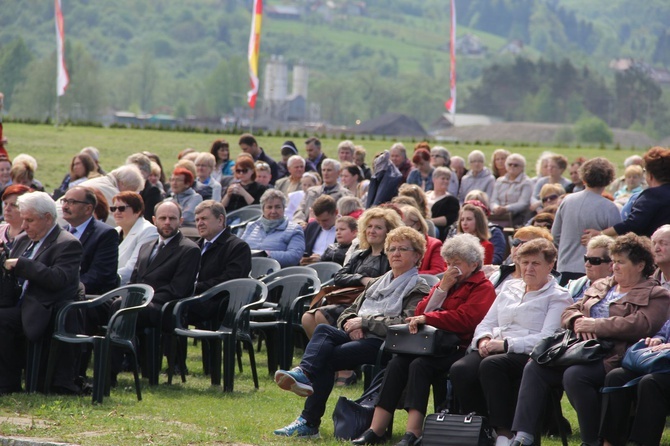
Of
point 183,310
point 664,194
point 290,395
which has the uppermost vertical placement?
point 664,194

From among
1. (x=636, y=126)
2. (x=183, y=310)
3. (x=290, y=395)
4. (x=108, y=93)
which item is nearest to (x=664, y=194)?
(x=290, y=395)

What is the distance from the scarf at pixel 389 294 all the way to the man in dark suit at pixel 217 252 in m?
1.99

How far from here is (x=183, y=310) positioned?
351 inches

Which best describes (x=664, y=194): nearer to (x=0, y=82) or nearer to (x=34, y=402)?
(x=34, y=402)

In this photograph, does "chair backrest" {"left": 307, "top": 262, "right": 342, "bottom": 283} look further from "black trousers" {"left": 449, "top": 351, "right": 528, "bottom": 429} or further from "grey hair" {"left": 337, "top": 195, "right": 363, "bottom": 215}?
"black trousers" {"left": 449, "top": 351, "right": 528, "bottom": 429}

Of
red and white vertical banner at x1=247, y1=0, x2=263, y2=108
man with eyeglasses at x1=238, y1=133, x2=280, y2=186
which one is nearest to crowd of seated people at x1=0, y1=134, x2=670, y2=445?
man with eyeglasses at x1=238, y1=133, x2=280, y2=186

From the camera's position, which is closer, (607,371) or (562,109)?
(607,371)

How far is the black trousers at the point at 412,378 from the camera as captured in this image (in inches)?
270

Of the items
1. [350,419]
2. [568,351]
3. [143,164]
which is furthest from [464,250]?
[143,164]

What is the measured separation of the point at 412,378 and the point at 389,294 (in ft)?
2.87

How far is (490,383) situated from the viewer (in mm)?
6629

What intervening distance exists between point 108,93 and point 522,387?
15519 centimetres

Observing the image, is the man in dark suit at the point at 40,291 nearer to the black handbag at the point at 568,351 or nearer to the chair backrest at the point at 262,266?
the chair backrest at the point at 262,266

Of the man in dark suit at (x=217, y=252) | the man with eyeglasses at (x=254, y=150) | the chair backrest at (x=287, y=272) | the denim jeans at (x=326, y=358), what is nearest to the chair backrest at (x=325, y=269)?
the chair backrest at (x=287, y=272)
